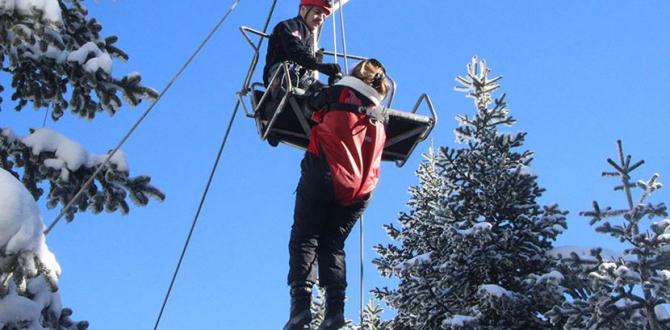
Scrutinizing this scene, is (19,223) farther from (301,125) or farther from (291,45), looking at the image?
(301,125)

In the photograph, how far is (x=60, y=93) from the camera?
290 inches

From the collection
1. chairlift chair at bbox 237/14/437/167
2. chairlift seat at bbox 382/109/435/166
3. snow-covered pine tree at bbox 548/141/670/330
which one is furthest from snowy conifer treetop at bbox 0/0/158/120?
snow-covered pine tree at bbox 548/141/670/330

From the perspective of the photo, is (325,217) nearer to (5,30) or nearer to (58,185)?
(58,185)

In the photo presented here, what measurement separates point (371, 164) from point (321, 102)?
585 mm

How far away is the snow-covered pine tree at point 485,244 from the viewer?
44.9 ft

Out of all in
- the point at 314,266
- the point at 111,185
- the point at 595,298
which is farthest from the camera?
the point at 595,298

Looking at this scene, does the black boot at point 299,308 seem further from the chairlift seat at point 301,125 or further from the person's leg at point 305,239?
the chairlift seat at point 301,125

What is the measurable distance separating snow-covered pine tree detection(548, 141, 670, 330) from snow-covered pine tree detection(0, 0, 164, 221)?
209 inches

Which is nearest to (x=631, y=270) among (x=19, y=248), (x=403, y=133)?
(x=403, y=133)

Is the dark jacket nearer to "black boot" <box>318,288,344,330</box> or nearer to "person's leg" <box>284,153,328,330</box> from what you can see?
"person's leg" <box>284,153,328,330</box>

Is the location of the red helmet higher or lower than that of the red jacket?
higher

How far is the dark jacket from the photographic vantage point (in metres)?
5.79

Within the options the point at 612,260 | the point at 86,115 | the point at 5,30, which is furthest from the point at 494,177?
the point at 5,30

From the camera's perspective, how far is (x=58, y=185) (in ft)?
21.8
